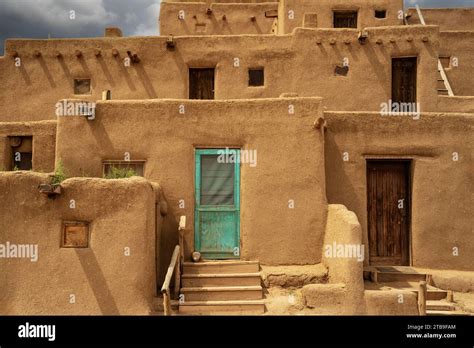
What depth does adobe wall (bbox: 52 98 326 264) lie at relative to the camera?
9.93 metres

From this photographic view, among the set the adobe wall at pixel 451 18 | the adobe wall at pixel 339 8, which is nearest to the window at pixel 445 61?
the adobe wall at pixel 339 8

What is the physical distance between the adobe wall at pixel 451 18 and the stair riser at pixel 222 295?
1487 cm

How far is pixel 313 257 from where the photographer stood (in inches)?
389

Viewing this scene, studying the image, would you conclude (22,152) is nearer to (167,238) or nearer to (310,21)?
(167,238)

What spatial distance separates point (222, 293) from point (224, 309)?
1.24 feet

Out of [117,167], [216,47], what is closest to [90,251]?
[117,167]

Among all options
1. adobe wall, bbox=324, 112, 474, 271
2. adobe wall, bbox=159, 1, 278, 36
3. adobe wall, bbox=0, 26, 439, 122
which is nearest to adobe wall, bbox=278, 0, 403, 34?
adobe wall, bbox=159, 1, 278, 36

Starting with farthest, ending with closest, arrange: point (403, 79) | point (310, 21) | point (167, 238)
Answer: point (310, 21), point (403, 79), point (167, 238)

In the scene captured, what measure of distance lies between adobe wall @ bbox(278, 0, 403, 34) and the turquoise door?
6.91 metres

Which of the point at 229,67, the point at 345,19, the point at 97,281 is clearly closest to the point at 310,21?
the point at 345,19

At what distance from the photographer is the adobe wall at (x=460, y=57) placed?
16.0 m

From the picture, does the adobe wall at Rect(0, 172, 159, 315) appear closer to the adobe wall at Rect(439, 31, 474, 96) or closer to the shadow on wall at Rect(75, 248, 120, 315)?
the shadow on wall at Rect(75, 248, 120, 315)

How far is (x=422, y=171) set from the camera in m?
10.7

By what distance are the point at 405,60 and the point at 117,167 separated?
8915 millimetres
